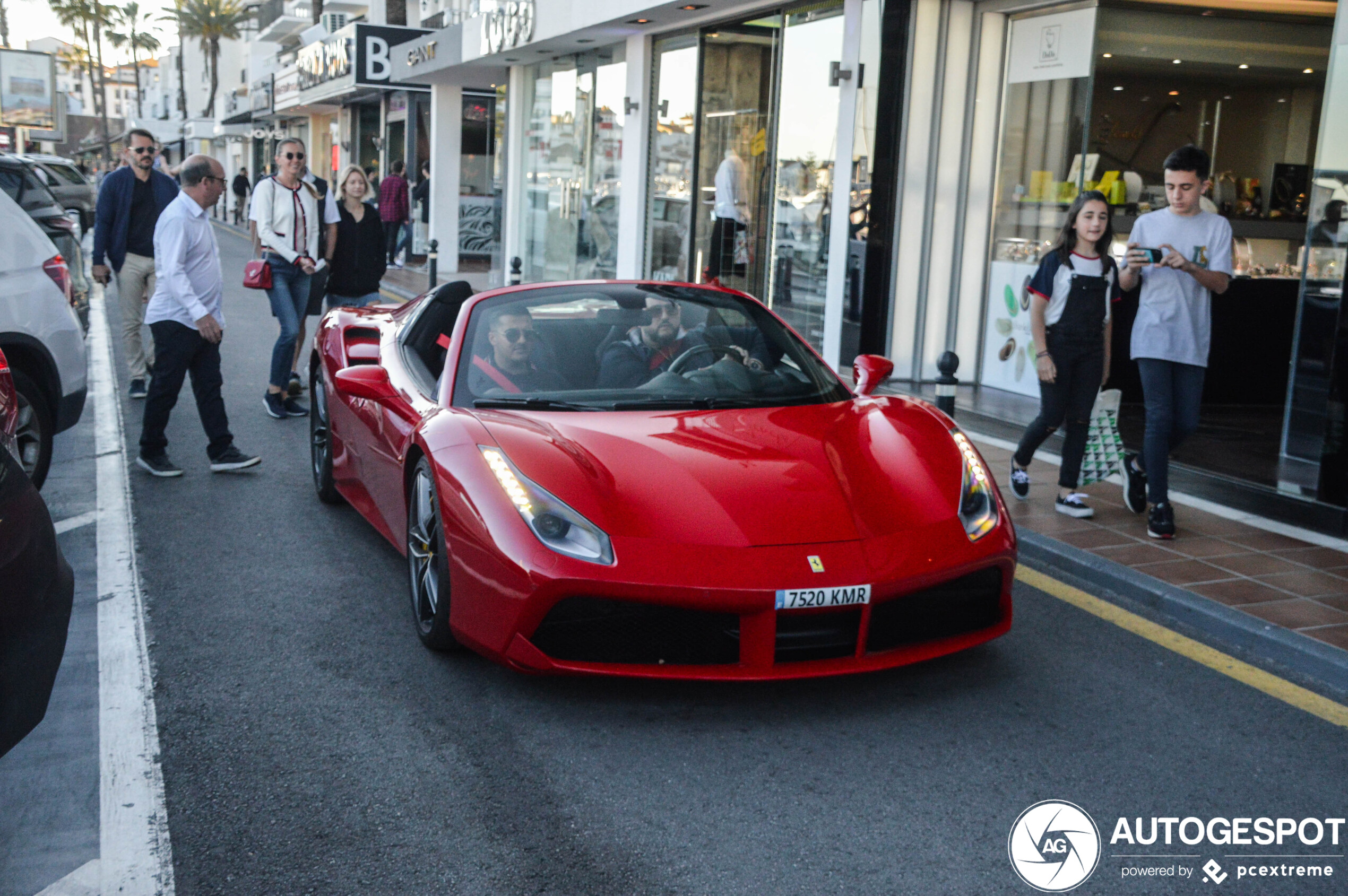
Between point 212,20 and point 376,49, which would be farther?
point 212,20

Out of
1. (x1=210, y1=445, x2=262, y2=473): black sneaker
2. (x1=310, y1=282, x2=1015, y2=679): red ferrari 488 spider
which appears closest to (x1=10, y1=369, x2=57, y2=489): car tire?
(x1=210, y1=445, x2=262, y2=473): black sneaker

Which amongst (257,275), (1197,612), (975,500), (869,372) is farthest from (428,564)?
(257,275)

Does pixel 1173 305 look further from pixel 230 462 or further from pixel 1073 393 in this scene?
pixel 230 462

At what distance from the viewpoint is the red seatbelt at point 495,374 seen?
186 inches

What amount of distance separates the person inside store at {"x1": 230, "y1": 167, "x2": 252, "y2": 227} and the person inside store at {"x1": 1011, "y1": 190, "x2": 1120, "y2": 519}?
38.0 metres

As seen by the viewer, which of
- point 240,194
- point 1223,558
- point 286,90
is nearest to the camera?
point 1223,558

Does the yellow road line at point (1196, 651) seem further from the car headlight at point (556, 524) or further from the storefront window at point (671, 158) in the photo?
the storefront window at point (671, 158)

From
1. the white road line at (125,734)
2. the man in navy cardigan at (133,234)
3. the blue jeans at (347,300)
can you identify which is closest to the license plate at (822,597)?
the white road line at (125,734)

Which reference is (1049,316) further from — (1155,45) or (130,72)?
(130,72)

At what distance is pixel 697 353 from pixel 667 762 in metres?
1.97

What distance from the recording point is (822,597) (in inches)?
142

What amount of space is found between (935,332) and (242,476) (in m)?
6.36

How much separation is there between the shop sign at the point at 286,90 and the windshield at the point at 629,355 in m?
34.8

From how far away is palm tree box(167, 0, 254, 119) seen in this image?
231 ft
